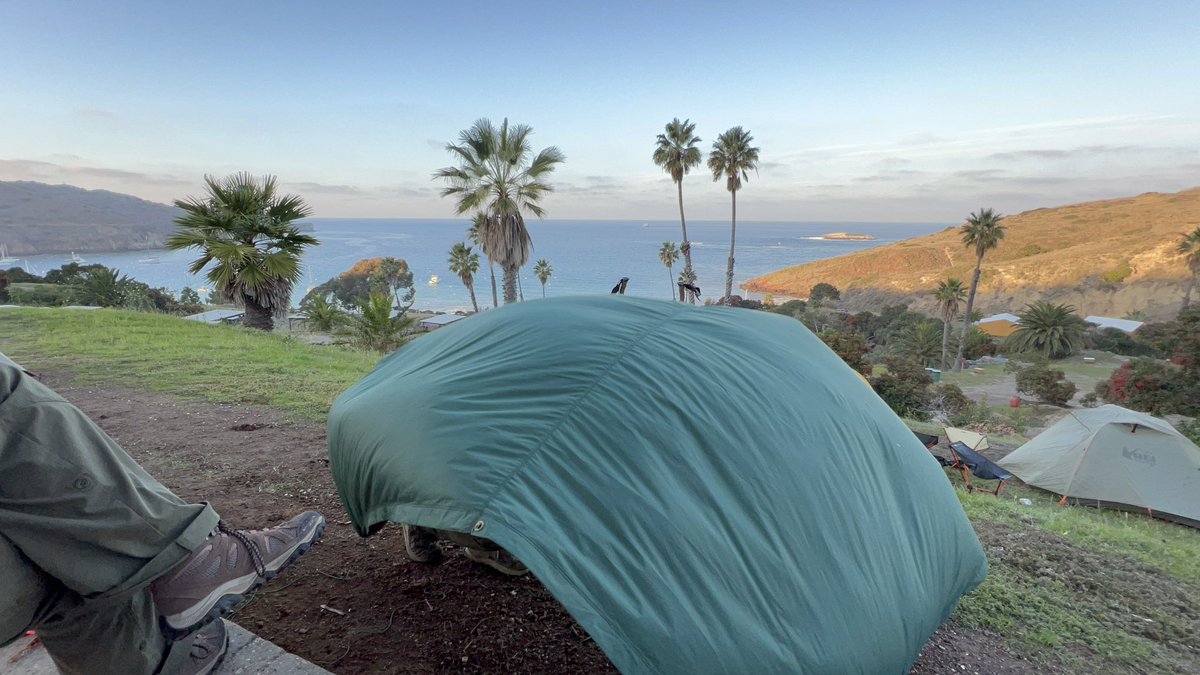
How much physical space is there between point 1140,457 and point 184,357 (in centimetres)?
1865

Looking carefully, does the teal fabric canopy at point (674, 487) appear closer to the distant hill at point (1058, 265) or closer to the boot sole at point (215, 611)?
the boot sole at point (215, 611)

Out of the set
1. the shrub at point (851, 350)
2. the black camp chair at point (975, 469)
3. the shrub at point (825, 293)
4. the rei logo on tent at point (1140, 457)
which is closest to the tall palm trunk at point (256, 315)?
the black camp chair at point (975, 469)

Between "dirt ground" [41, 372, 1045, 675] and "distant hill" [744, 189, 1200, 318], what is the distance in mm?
86624

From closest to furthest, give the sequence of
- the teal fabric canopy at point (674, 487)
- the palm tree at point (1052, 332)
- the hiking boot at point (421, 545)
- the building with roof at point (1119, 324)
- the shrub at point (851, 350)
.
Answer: the teal fabric canopy at point (674, 487) < the hiking boot at point (421, 545) < the shrub at point (851, 350) < the palm tree at point (1052, 332) < the building with roof at point (1119, 324)

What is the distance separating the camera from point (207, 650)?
2.10 m

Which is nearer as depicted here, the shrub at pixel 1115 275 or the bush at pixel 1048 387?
the bush at pixel 1048 387

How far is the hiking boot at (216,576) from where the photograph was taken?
1.85 metres

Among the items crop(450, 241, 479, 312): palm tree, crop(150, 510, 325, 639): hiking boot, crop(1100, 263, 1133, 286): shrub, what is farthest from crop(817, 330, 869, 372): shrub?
crop(1100, 263, 1133, 286): shrub

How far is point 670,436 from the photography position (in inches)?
76.7

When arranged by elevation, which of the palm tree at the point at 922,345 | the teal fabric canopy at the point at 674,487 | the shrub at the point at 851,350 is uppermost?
the teal fabric canopy at the point at 674,487

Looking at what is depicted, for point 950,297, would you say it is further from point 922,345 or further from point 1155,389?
point 1155,389

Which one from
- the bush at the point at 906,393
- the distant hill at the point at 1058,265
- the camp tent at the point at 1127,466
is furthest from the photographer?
the distant hill at the point at 1058,265

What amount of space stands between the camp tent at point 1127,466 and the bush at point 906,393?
10570 mm

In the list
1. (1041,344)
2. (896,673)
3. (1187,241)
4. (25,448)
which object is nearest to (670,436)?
(896,673)
